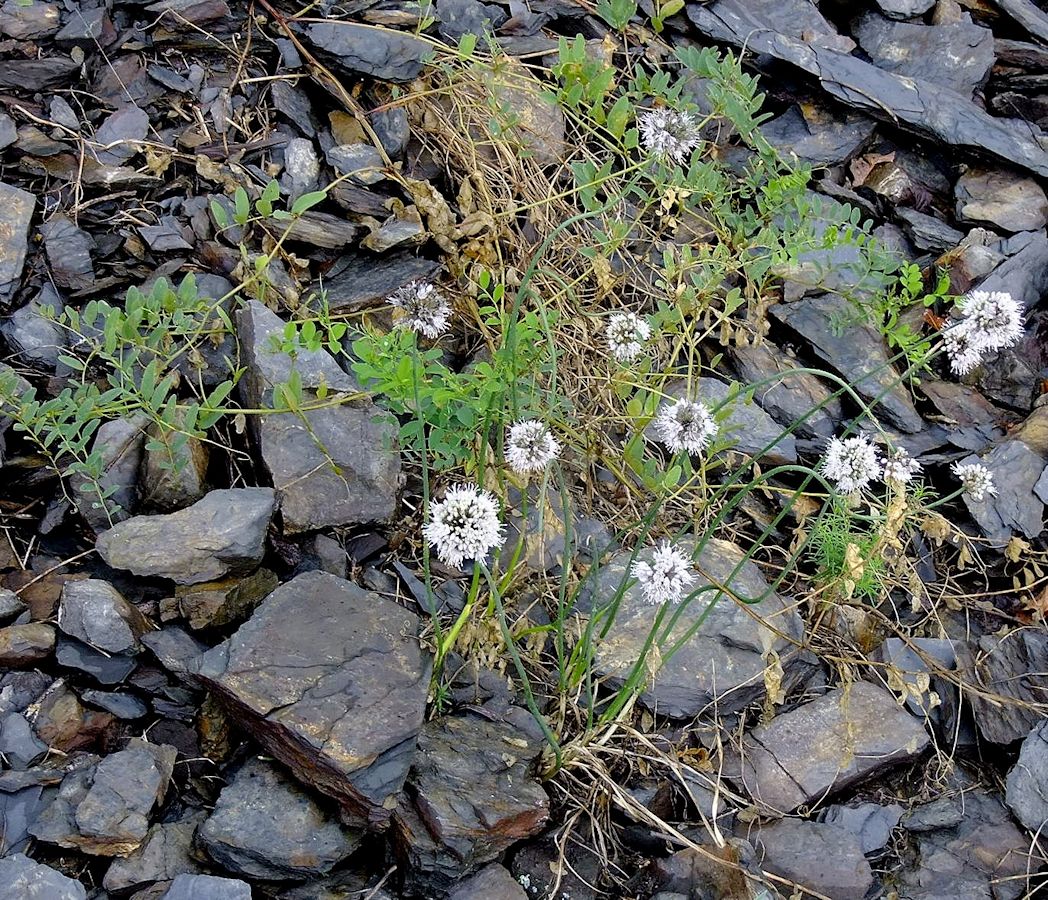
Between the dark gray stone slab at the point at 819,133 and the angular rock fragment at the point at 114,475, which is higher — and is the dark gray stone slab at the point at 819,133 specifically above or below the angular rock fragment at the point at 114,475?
above

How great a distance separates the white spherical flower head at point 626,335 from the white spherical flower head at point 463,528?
1.03 metres

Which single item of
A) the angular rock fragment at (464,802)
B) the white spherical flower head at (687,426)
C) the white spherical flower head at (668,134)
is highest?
the white spherical flower head at (668,134)

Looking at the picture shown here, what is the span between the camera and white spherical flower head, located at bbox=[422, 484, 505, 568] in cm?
277

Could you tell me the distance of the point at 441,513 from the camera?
2.81 m

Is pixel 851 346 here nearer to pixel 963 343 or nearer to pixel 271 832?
pixel 963 343

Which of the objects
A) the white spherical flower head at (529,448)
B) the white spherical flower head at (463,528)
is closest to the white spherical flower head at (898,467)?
the white spherical flower head at (529,448)

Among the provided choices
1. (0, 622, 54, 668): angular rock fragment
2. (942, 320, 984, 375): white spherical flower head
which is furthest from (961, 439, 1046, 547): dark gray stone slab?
(0, 622, 54, 668): angular rock fragment

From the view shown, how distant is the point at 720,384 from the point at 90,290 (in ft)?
8.25

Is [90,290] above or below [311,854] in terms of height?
above

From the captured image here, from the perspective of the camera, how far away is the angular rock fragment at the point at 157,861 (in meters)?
2.74

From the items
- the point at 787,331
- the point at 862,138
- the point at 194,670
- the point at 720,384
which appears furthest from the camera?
the point at 862,138

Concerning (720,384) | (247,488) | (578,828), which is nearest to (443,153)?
(720,384)

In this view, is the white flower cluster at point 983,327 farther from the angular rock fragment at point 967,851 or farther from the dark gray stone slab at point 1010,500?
the angular rock fragment at point 967,851

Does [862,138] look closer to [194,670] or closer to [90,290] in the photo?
[90,290]
